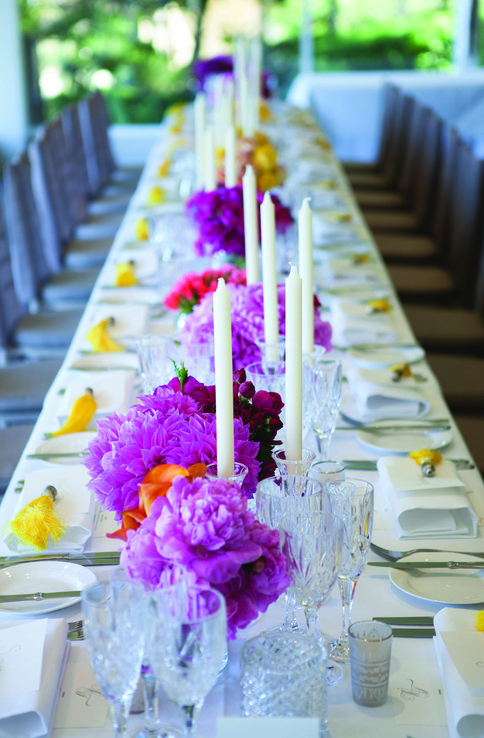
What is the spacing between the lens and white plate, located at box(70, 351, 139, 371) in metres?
2.25

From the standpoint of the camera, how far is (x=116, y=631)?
34.7 inches

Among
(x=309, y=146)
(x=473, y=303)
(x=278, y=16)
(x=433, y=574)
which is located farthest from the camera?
(x=278, y=16)

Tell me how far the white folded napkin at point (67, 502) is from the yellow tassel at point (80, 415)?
0.18 metres

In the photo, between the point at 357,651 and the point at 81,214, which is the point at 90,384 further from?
the point at 81,214

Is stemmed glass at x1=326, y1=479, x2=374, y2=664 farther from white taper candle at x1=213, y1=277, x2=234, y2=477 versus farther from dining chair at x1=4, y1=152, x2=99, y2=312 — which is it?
dining chair at x1=4, y1=152, x2=99, y2=312

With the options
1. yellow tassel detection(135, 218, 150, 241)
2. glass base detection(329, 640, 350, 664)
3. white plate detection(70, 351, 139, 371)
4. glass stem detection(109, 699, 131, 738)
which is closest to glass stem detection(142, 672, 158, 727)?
glass stem detection(109, 699, 131, 738)

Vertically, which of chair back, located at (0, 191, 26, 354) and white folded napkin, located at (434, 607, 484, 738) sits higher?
white folded napkin, located at (434, 607, 484, 738)

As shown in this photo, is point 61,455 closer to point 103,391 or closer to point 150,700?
point 103,391

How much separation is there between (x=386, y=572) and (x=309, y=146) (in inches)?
181

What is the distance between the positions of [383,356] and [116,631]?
4.94ft

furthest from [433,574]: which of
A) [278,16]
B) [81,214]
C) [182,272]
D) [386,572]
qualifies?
[278,16]

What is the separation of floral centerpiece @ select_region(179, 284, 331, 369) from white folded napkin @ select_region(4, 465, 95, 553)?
0.33m

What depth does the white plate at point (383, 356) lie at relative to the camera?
7.29 ft

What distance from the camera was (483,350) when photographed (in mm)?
3328
